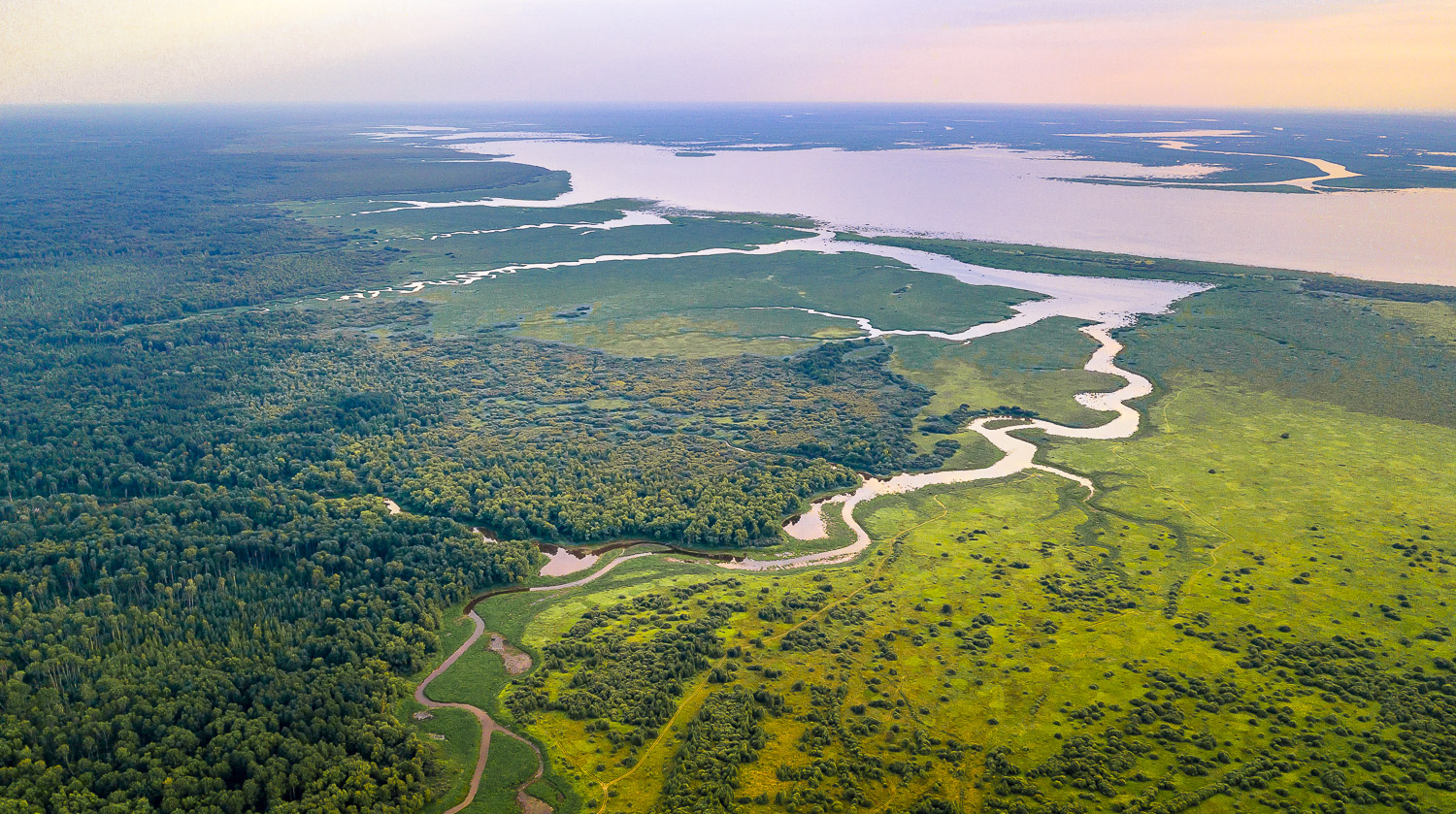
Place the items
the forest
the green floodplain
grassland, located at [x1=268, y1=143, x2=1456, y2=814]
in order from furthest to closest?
the forest → the green floodplain → grassland, located at [x1=268, y1=143, x2=1456, y2=814]

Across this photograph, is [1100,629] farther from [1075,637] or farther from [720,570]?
[720,570]

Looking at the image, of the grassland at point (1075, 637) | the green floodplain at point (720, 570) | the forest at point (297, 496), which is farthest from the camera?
the forest at point (297, 496)

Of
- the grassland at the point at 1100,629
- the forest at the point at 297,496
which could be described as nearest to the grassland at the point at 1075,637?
the grassland at the point at 1100,629

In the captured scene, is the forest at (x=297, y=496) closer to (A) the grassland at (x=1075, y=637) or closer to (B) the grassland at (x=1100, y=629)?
(A) the grassland at (x=1075, y=637)

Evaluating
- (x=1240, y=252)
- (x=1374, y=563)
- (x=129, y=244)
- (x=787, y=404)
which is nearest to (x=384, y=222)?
(x=129, y=244)

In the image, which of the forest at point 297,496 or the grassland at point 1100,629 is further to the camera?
the forest at point 297,496

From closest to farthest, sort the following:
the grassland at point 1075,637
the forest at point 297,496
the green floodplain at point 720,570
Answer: the grassland at point 1075,637 → the green floodplain at point 720,570 → the forest at point 297,496

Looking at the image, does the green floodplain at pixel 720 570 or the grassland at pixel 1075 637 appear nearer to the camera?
the grassland at pixel 1075 637

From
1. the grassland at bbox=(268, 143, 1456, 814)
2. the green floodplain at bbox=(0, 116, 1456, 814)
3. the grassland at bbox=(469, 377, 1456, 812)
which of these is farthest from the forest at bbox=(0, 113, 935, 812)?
the grassland at bbox=(469, 377, 1456, 812)

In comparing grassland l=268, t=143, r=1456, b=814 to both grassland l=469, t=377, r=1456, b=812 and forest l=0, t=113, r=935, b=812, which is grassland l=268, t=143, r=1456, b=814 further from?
forest l=0, t=113, r=935, b=812
